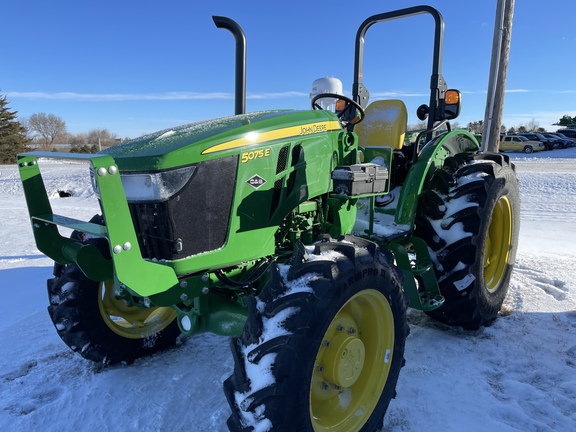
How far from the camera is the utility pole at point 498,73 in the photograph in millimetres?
8016

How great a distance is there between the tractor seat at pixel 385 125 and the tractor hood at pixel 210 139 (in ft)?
4.63

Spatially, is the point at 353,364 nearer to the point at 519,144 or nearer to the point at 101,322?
the point at 101,322

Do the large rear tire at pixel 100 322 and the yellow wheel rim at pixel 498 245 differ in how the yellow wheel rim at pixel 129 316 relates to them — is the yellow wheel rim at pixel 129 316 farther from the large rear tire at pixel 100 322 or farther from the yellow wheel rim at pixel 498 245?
the yellow wheel rim at pixel 498 245

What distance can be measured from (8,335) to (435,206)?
12.4ft

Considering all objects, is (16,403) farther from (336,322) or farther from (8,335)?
(336,322)

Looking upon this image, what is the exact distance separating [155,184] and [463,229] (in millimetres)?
2438

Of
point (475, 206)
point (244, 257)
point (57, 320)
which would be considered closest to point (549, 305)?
point (475, 206)

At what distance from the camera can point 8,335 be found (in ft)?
12.3

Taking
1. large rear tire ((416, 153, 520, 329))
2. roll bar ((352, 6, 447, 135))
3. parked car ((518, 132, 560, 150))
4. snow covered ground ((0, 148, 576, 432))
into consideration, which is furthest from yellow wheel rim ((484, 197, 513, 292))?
parked car ((518, 132, 560, 150))

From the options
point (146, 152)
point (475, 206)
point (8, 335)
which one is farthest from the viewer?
point (8, 335)

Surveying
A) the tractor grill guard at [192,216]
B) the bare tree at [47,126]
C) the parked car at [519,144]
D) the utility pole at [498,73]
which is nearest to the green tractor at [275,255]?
the tractor grill guard at [192,216]

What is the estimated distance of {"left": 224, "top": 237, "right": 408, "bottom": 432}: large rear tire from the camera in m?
1.95

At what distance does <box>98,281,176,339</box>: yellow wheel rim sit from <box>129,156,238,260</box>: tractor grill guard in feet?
3.96

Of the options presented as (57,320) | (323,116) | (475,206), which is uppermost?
(323,116)
